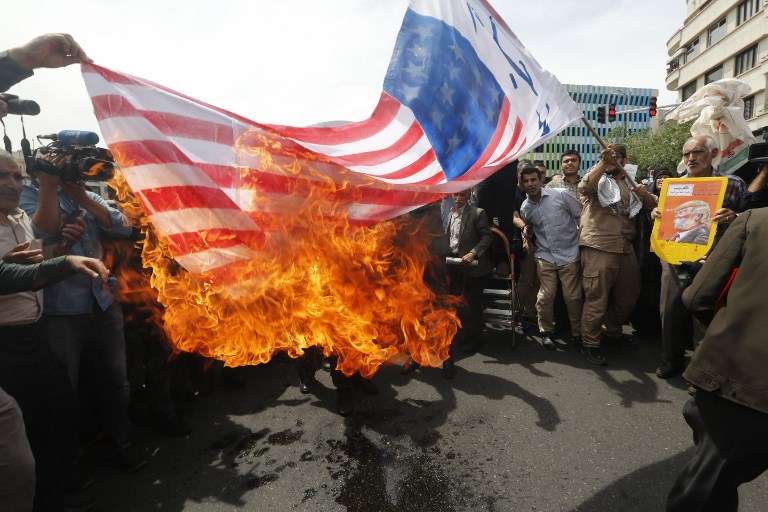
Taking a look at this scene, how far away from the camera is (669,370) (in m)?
4.17

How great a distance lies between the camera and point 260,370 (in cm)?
495

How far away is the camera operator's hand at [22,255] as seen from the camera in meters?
2.16

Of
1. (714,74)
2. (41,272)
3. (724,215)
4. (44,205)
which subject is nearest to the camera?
(41,272)

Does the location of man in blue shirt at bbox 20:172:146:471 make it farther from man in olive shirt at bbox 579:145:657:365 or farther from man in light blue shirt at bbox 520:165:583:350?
man in olive shirt at bbox 579:145:657:365

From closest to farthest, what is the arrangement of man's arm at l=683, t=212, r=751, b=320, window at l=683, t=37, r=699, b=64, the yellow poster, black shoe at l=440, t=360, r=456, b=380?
1. man's arm at l=683, t=212, r=751, b=320
2. the yellow poster
3. black shoe at l=440, t=360, r=456, b=380
4. window at l=683, t=37, r=699, b=64

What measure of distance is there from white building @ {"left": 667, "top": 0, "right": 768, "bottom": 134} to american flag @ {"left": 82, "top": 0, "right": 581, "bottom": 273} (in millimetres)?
31297

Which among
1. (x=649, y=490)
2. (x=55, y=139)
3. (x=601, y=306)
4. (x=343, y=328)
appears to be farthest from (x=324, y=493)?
(x=601, y=306)

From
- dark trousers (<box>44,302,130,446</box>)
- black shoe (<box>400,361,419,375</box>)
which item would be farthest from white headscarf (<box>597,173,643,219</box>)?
dark trousers (<box>44,302,130,446</box>)

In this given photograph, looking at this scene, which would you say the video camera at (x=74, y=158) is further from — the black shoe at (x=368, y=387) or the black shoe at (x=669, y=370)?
the black shoe at (x=669, y=370)

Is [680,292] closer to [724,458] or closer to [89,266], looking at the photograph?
[724,458]

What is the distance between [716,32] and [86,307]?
4673cm

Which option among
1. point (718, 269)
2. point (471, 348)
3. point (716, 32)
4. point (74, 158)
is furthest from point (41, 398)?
point (716, 32)

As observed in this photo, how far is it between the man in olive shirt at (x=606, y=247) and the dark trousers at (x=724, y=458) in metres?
2.84

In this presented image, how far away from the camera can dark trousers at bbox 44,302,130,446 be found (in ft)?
10.1
